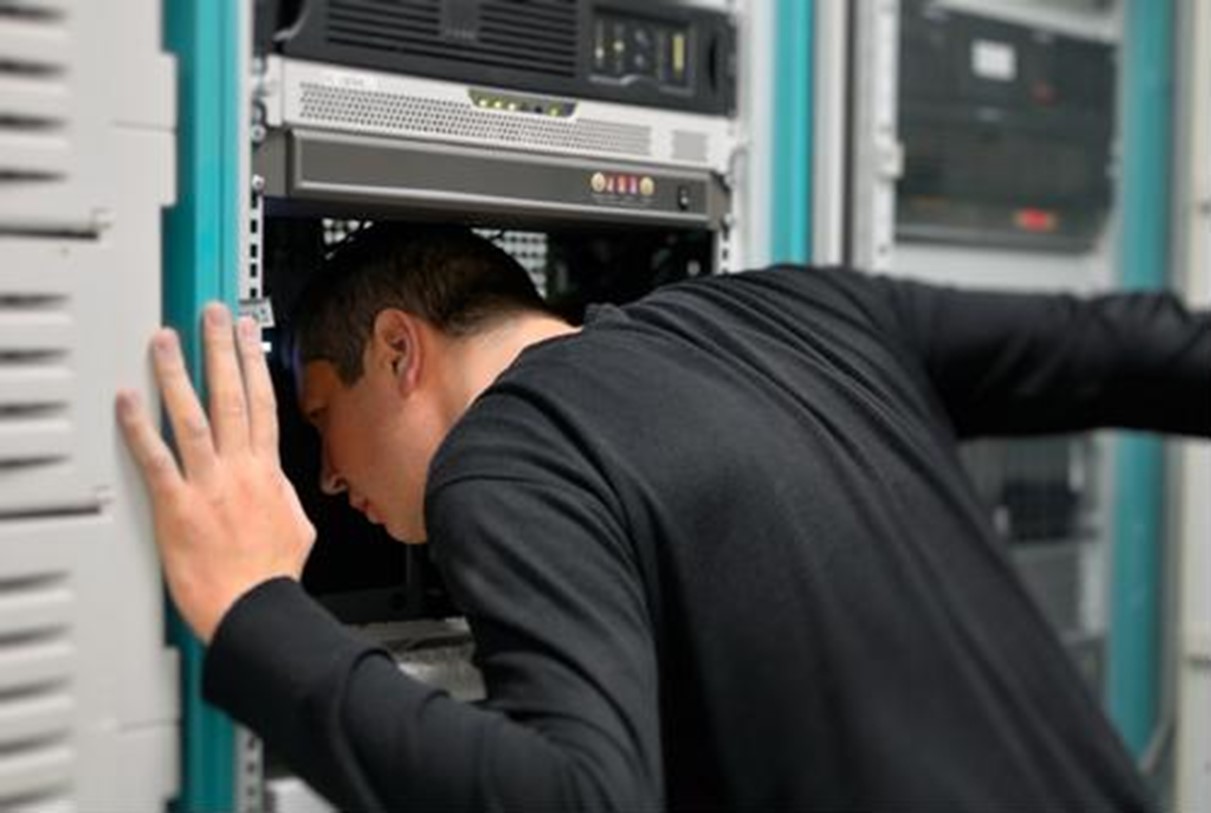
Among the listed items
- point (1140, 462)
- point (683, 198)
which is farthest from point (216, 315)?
point (1140, 462)

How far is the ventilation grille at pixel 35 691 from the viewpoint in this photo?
1.13m

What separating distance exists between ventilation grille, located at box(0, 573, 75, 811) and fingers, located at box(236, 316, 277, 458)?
21 centimetres

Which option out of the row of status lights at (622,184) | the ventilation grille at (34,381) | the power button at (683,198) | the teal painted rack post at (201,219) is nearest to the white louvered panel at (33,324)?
the ventilation grille at (34,381)

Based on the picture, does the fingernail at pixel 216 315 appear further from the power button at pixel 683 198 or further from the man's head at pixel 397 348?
the power button at pixel 683 198

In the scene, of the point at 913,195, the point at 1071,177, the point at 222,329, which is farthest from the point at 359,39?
the point at 1071,177

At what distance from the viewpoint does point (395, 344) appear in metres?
1.53

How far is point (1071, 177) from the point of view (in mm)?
2555

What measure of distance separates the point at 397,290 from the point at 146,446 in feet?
1.42

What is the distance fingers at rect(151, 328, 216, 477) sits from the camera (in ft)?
3.95

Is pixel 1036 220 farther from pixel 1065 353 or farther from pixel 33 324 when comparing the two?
pixel 33 324

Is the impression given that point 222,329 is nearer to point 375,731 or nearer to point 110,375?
point 110,375

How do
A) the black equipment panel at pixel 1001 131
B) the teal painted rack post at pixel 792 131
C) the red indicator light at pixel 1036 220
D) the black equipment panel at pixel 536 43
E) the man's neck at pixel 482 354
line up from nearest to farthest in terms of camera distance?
the black equipment panel at pixel 536 43
the man's neck at pixel 482 354
the teal painted rack post at pixel 792 131
the black equipment panel at pixel 1001 131
the red indicator light at pixel 1036 220

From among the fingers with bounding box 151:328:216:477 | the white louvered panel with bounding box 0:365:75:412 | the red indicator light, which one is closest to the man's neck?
the fingers with bounding box 151:328:216:477

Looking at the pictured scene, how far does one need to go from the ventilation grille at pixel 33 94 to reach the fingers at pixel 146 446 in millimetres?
204
